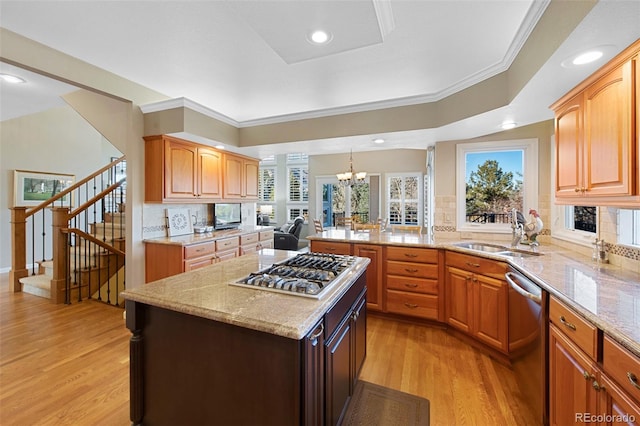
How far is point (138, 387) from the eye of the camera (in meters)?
1.45

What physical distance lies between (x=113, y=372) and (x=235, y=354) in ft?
5.70

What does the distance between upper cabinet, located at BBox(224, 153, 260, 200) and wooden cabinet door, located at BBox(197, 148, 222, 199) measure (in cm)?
14

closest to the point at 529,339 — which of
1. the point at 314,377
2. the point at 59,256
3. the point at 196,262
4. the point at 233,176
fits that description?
the point at 314,377

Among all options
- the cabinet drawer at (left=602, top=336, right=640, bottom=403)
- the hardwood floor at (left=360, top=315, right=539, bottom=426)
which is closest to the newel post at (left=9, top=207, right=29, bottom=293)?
the hardwood floor at (left=360, top=315, right=539, bottom=426)

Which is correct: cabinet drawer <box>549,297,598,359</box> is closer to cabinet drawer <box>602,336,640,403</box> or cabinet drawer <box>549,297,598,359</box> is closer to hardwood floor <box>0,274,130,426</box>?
cabinet drawer <box>602,336,640,403</box>

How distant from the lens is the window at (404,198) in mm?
7641

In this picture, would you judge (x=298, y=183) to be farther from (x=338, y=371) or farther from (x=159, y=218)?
(x=338, y=371)

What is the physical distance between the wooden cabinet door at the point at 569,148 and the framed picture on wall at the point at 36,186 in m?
7.47

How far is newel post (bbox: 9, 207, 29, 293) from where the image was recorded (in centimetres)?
406

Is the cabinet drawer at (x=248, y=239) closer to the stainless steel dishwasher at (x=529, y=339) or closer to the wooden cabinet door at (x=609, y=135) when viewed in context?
the stainless steel dishwasher at (x=529, y=339)

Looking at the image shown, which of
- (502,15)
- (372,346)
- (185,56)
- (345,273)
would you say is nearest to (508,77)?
(502,15)

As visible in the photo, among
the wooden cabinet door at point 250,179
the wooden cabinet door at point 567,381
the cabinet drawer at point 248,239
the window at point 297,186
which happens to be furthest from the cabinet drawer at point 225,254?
the window at point 297,186

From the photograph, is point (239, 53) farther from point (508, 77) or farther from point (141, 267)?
point (141, 267)

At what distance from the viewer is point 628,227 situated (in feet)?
6.24
